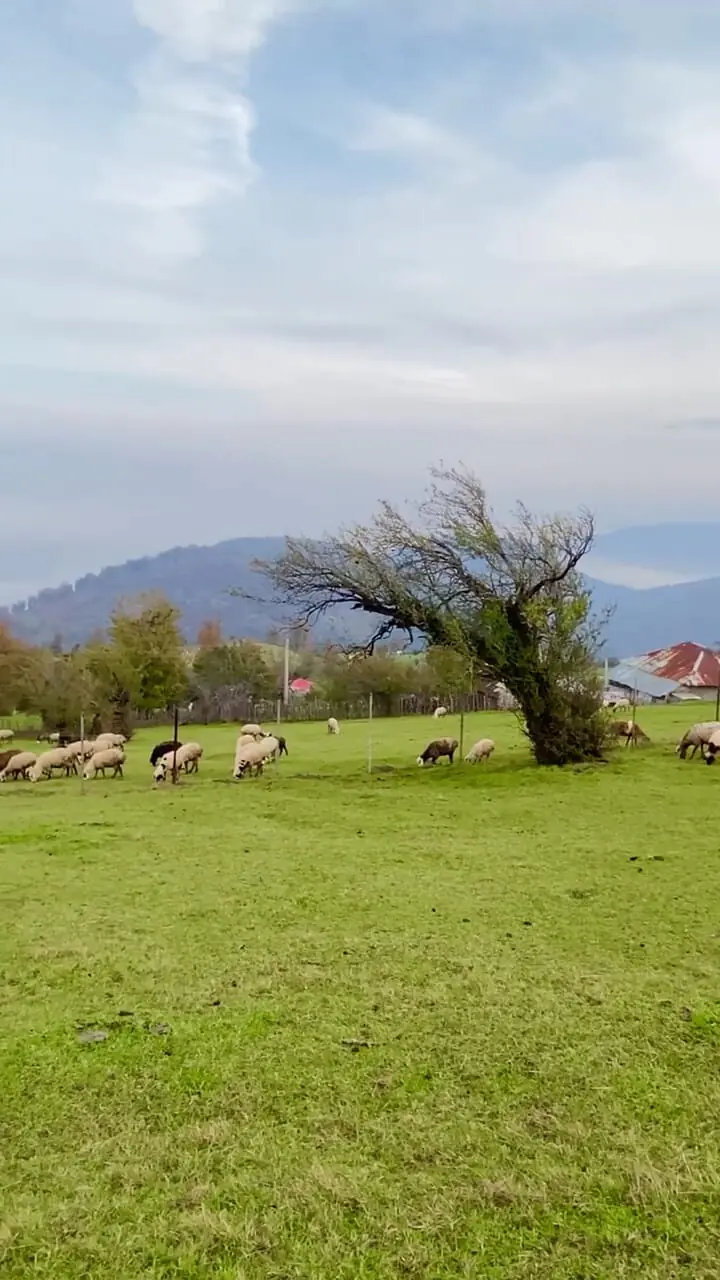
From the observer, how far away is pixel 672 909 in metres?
6.04

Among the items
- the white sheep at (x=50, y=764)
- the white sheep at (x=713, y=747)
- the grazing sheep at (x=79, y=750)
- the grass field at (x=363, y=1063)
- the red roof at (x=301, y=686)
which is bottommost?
the grass field at (x=363, y=1063)

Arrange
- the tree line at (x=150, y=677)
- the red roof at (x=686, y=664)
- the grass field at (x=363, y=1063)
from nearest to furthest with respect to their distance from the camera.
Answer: the grass field at (x=363, y=1063), the tree line at (x=150, y=677), the red roof at (x=686, y=664)

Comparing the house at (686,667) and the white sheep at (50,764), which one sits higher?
the house at (686,667)

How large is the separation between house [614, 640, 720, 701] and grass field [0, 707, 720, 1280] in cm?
3731

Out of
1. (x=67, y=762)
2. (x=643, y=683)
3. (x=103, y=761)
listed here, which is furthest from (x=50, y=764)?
(x=643, y=683)

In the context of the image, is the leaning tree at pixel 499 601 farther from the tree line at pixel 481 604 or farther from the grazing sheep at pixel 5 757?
the grazing sheep at pixel 5 757

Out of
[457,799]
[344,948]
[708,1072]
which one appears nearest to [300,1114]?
[708,1072]

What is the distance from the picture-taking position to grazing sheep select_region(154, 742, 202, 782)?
1551 cm

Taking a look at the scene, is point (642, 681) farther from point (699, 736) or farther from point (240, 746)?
point (240, 746)

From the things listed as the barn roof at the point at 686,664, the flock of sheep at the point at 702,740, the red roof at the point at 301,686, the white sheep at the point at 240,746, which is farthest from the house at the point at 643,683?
the white sheep at the point at 240,746

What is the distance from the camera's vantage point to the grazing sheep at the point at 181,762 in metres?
15.5

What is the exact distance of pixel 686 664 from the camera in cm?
4644

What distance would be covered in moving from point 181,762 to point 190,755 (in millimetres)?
325

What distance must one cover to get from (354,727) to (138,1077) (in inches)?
1053
